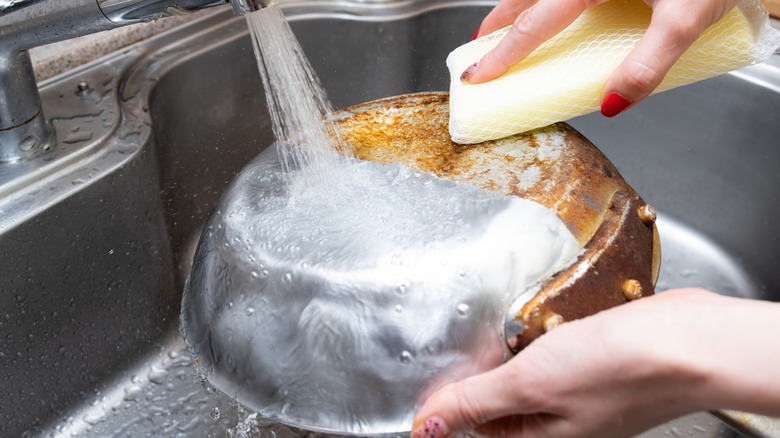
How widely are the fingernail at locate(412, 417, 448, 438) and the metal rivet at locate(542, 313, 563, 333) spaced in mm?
92

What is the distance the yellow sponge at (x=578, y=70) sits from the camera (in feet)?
1.80

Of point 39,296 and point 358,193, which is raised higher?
Result: point 358,193

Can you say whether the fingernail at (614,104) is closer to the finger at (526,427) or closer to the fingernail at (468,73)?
the fingernail at (468,73)

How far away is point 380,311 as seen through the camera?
444 mm

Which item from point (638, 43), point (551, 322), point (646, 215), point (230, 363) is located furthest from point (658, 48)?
point (230, 363)

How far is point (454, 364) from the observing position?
44 centimetres

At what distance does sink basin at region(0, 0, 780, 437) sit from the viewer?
71 centimetres

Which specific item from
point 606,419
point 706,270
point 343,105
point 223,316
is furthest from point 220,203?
point 706,270

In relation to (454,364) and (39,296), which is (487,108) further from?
(39,296)

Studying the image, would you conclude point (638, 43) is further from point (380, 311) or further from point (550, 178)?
point (380, 311)

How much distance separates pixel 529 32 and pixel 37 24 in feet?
1.51

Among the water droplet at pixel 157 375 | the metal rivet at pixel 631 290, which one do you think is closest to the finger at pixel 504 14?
the metal rivet at pixel 631 290

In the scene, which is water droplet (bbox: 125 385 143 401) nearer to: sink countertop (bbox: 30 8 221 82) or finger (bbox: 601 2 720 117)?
sink countertop (bbox: 30 8 221 82)

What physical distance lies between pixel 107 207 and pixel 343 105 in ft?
1.46
